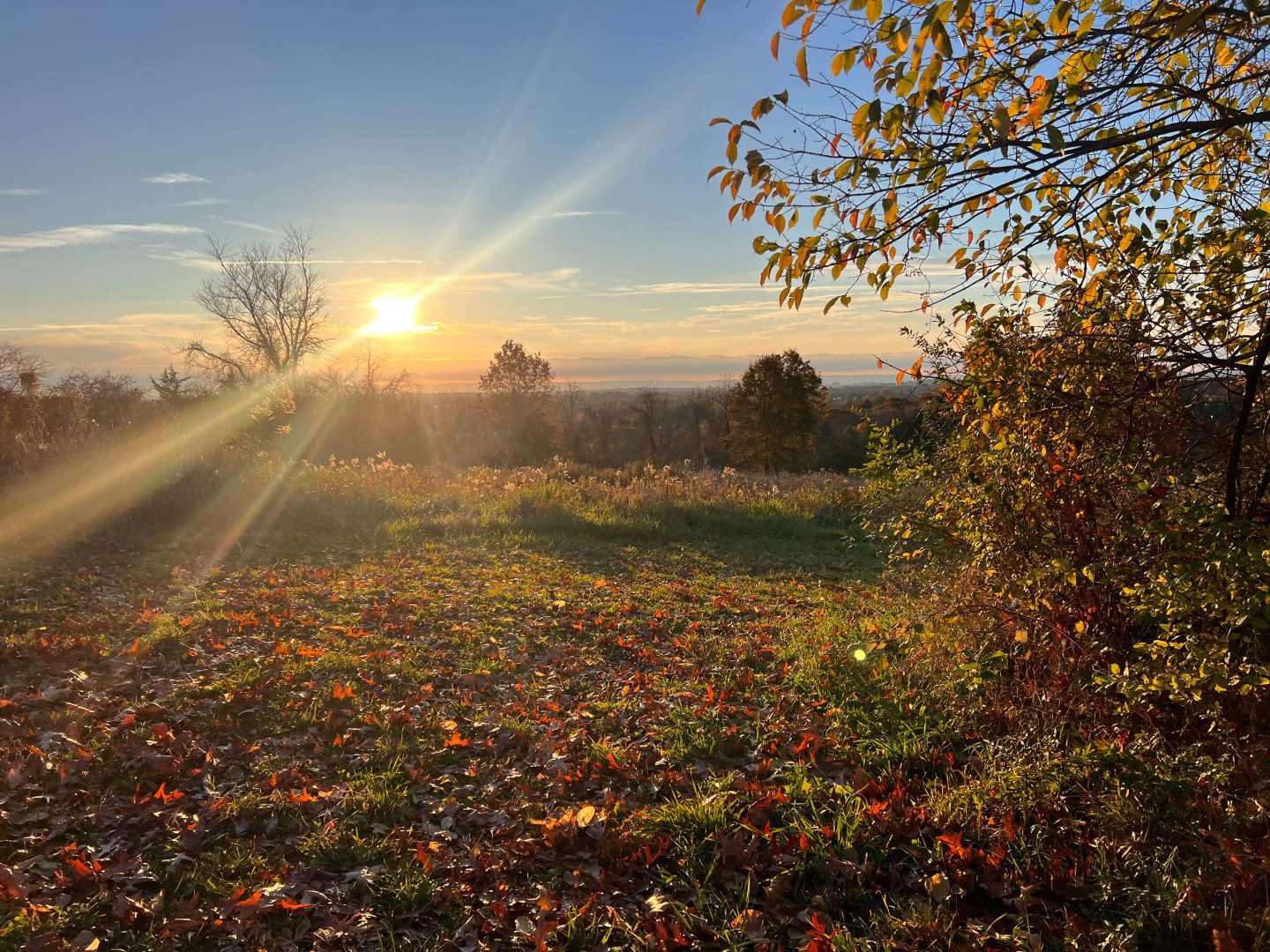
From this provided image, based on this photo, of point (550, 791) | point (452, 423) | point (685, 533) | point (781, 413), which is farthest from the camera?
point (452, 423)

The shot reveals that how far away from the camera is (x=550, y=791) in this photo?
4.43 meters

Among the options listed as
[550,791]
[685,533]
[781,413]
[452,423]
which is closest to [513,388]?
[452,423]

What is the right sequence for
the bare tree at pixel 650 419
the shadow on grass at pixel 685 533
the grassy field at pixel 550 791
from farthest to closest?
the bare tree at pixel 650 419 → the shadow on grass at pixel 685 533 → the grassy field at pixel 550 791

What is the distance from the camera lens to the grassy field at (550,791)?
10.2 feet

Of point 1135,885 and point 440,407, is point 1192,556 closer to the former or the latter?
point 1135,885

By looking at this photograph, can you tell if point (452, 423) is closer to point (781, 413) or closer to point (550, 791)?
point (781, 413)

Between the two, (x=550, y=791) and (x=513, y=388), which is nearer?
(x=550, y=791)

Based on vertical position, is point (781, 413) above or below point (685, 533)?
above

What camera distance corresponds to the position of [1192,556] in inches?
116

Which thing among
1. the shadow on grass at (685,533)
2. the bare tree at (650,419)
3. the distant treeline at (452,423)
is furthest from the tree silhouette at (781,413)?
the shadow on grass at (685,533)

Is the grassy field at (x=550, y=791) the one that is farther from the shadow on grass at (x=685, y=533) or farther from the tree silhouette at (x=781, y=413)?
the tree silhouette at (x=781, y=413)

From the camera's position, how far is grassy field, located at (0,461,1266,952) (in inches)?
122

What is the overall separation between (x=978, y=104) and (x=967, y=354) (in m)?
1.47

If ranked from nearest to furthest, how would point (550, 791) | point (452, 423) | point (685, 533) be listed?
point (550, 791)
point (685, 533)
point (452, 423)
